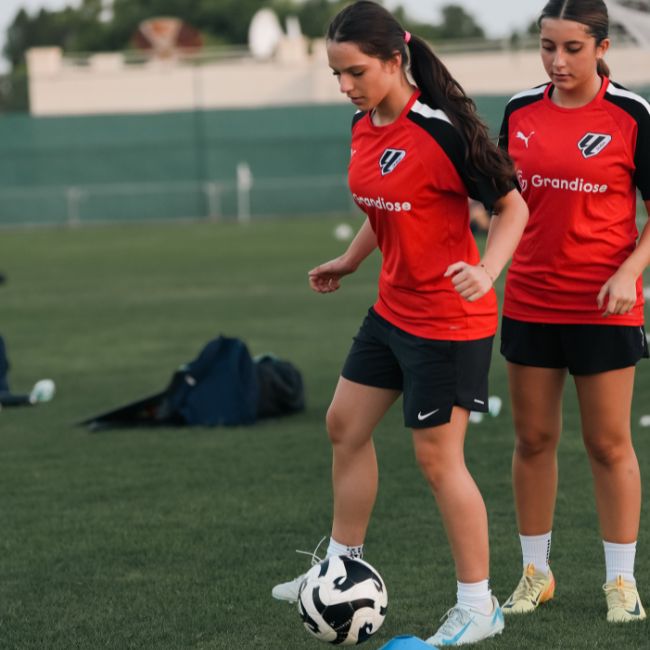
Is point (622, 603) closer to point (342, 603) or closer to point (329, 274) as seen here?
point (342, 603)

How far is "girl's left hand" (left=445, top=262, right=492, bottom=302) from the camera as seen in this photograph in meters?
3.81

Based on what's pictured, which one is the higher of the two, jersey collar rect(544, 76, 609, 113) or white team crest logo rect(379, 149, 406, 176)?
jersey collar rect(544, 76, 609, 113)

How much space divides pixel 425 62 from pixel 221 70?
4548 centimetres

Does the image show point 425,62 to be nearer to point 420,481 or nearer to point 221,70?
point 420,481

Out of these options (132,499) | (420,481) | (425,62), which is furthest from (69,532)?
(425,62)

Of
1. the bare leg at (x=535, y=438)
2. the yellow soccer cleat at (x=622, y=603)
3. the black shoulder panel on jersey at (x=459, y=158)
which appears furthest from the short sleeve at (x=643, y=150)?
the yellow soccer cleat at (x=622, y=603)

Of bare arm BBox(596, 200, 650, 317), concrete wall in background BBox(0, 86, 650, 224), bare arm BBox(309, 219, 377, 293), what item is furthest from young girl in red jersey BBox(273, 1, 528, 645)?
concrete wall in background BBox(0, 86, 650, 224)

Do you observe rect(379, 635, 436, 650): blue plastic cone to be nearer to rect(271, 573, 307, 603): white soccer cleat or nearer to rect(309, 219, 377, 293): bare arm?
rect(271, 573, 307, 603): white soccer cleat

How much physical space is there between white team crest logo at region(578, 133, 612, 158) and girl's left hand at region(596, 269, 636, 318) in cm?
37

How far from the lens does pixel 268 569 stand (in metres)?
5.12

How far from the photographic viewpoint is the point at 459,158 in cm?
395

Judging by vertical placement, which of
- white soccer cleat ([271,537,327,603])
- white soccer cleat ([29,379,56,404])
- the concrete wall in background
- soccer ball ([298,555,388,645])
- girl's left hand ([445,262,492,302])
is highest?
girl's left hand ([445,262,492,302])

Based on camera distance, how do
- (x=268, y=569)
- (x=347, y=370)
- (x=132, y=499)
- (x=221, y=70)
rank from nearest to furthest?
(x=347, y=370) → (x=268, y=569) → (x=132, y=499) → (x=221, y=70)

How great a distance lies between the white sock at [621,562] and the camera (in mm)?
4461
